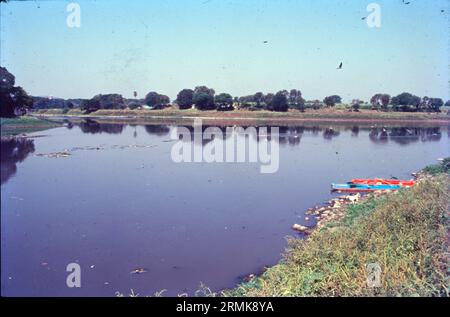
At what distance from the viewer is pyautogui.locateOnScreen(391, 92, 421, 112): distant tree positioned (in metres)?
68.3

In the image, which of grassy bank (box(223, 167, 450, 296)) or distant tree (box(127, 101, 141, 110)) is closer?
grassy bank (box(223, 167, 450, 296))

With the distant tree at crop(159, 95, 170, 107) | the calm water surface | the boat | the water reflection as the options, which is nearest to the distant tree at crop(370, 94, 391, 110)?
the water reflection

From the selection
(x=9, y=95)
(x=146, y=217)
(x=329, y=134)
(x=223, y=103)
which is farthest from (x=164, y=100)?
(x=9, y=95)

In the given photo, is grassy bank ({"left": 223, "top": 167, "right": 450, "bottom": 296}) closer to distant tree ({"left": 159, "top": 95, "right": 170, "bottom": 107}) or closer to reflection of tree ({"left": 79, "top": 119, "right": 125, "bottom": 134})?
reflection of tree ({"left": 79, "top": 119, "right": 125, "bottom": 134})

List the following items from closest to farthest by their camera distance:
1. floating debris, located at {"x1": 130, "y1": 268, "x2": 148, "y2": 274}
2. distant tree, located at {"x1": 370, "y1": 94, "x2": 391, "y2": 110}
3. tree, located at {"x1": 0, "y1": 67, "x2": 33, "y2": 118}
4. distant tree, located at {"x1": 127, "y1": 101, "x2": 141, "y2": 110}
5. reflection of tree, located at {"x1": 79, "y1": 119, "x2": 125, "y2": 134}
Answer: tree, located at {"x1": 0, "y1": 67, "x2": 33, "y2": 118}
floating debris, located at {"x1": 130, "y1": 268, "x2": 148, "y2": 274}
reflection of tree, located at {"x1": 79, "y1": 119, "x2": 125, "y2": 134}
distant tree, located at {"x1": 370, "y1": 94, "x2": 391, "y2": 110}
distant tree, located at {"x1": 127, "y1": 101, "x2": 141, "y2": 110}

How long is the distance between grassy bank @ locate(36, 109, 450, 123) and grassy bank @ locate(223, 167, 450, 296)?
5536cm

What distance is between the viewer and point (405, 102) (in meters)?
69.9

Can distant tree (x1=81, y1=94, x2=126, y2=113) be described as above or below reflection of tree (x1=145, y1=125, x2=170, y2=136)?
above

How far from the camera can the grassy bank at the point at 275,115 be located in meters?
62.8

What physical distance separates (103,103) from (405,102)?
2259 inches

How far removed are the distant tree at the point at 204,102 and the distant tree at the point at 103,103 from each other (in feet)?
52.1
